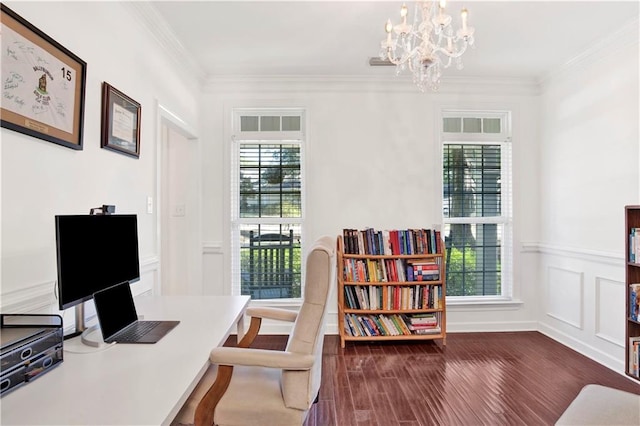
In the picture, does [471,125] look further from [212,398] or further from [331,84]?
[212,398]

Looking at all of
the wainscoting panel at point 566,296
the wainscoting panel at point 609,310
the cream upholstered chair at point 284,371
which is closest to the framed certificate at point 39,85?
the cream upholstered chair at point 284,371

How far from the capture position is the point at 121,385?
1.01 meters

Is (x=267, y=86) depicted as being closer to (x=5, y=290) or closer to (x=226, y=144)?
(x=226, y=144)

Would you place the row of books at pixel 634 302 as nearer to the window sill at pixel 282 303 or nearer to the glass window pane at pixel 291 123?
the window sill at pixel 282 303

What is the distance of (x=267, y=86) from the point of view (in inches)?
141

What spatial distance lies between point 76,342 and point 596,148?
12.6 ft

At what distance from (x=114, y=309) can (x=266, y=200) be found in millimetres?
2304

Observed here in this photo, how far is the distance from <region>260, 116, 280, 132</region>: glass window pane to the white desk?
2.55 meters

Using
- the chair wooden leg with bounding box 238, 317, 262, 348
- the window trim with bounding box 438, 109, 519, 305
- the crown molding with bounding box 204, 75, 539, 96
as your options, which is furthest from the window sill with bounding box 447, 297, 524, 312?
the chair wooden leg with bounding box 238, 317, 262, 348

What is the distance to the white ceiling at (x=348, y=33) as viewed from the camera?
7.80 ft

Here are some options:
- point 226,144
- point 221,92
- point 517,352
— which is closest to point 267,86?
point 221,92

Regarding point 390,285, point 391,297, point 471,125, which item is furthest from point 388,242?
point 471,125

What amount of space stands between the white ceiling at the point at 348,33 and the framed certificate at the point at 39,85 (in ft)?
3.43

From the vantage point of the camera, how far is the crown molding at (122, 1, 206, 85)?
7.40 feet
